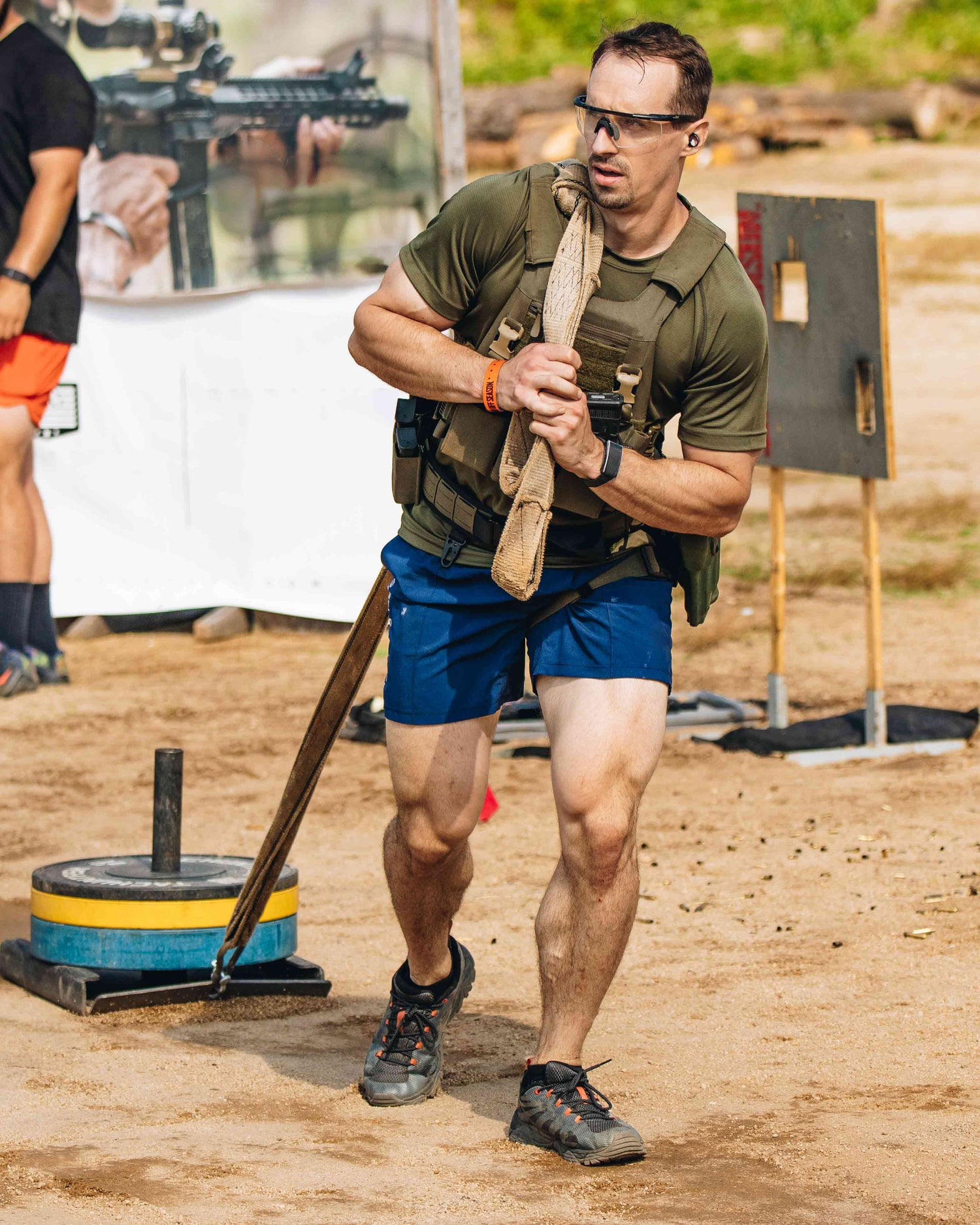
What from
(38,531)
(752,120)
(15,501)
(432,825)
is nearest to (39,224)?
(15,501)

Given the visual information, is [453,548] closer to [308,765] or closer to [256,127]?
[308,765]

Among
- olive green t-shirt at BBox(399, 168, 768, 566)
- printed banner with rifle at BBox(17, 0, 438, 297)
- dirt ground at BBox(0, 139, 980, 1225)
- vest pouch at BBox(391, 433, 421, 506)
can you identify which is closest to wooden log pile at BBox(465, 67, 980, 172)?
printed banner with rifle at BBox(17, 0, 438, 297)

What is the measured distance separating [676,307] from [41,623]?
5.99 m

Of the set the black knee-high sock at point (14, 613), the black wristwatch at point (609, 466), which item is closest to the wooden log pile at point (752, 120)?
the black knee-high sock at point (14, 613)

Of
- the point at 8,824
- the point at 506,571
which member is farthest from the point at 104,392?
the point at 506,571

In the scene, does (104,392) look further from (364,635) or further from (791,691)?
(364,635)

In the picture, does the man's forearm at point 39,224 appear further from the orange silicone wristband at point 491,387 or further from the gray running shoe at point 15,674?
the orange silicone wristband at point 491,387

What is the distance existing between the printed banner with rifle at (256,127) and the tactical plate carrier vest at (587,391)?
19.3ft

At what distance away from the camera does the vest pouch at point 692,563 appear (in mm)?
4230

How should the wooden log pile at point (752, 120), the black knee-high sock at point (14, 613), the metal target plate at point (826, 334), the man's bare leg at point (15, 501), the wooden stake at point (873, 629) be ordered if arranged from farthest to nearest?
the wooden log pile at point (752, 120) → the black knee-high sock at point (14, 613) → the man's bare leg at point (15, 501) → the wooden stake at point (873, 629) → the metal target plate at point (826, 334)

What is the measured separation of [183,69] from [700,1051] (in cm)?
664

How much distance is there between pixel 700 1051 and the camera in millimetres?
4770

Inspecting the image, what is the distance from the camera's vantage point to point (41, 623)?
372 inches

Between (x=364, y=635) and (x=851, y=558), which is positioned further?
(x=851, y=558)
